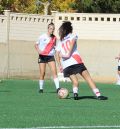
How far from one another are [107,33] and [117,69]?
1701mm

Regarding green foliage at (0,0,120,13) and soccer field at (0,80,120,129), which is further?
green foliage at (0,0,120,13)

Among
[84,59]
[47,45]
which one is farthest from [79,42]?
[47,45]

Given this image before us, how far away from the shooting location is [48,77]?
1227 inches

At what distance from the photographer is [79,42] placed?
102 ft

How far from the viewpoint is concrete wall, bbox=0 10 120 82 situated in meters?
30.6

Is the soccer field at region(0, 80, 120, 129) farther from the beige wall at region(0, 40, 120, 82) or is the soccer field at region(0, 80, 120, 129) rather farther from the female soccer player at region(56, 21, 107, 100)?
the beige wall at region(0, 40, 120, 82)

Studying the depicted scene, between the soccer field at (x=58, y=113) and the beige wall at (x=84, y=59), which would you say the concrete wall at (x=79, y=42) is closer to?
the beige wall at (x=84, y=59)

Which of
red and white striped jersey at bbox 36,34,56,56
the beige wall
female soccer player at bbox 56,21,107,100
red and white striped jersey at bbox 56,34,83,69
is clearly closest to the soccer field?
female soccer player at bbox 56,21,107,100

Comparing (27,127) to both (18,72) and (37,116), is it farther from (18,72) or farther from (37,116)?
(18,72)

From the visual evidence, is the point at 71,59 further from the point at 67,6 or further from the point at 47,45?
the point at 67,6

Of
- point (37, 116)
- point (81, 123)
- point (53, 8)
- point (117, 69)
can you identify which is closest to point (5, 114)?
point (37, 116)

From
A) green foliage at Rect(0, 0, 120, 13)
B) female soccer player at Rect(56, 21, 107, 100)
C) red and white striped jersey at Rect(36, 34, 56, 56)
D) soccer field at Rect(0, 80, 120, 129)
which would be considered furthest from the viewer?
green foliage at Rect(0, 0, 120, 13)

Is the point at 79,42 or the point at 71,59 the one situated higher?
the point at 71,59

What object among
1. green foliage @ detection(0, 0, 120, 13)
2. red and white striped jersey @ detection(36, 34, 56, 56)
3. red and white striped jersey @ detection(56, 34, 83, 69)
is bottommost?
green foliage @ detection(0, 0, 120, 13)
